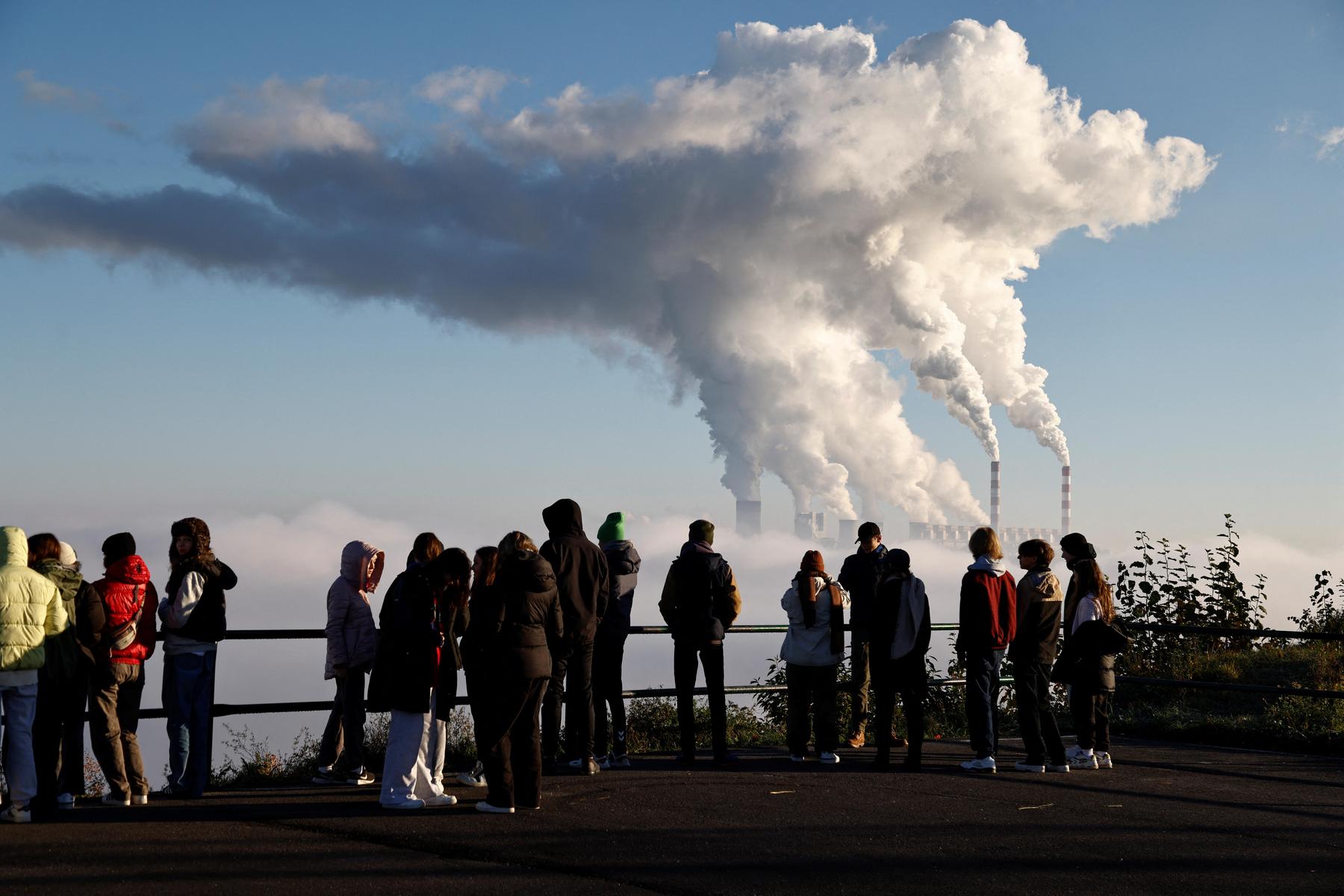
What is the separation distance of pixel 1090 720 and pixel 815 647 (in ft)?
7.97

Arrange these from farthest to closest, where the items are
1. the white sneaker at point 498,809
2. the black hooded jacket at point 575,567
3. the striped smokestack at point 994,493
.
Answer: the striped smokestack at point 994,493
the black hooded jacket at point 575,567
the white sneaker at point 498,809

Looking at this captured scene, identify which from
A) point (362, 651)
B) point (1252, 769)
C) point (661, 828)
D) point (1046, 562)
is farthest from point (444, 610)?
point (1252, 769)

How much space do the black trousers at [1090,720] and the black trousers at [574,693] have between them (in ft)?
13.7

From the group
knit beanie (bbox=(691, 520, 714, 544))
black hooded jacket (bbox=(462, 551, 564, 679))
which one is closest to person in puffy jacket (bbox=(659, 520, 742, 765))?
knit beanie (bbox=(691, 520, 714, 544))

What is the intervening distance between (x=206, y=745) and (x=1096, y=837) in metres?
6.06

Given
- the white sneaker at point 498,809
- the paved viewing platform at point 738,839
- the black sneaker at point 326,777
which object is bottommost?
the paved viewing platform at point 738,839

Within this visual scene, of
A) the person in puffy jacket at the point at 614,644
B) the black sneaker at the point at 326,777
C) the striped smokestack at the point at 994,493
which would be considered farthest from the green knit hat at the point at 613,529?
the striped smokestack at the point at 994,493

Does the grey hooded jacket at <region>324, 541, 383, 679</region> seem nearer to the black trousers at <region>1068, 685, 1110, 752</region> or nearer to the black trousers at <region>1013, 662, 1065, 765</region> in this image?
the black trousers at <region>1013, 662, 1065, 765</region>

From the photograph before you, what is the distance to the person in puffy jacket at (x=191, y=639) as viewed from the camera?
362 inches

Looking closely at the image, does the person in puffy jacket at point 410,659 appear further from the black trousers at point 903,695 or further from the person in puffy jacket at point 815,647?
the black trousers at point 903,695

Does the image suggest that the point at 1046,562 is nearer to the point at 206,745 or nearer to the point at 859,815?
the point at 859,815

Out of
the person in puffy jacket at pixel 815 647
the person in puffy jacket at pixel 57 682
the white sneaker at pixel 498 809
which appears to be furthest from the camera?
the person in puffy jacket at pixel 815 647

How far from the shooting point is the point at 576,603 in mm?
10281

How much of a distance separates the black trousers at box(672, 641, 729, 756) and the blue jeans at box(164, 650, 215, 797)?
373 centimetres
